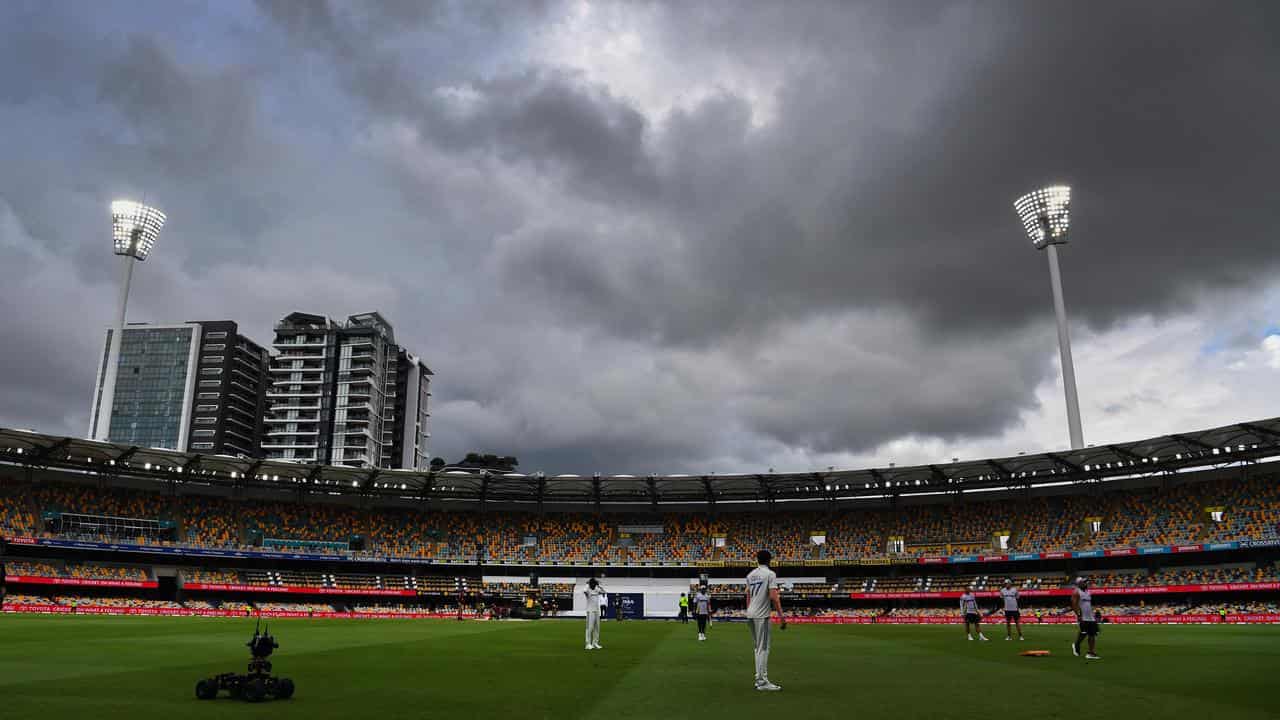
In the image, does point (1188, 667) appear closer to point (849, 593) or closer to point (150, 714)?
point (150, 714)

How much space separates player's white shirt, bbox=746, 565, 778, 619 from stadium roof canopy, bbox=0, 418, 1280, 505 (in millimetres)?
52339

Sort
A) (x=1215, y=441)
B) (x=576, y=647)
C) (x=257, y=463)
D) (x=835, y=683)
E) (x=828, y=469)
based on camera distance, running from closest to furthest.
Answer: (x=835, y=683) → (x=576, y=647) → (x=1215, y=441) → (x=257, y=463) → (x=828, y=469)

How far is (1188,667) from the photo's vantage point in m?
15.2

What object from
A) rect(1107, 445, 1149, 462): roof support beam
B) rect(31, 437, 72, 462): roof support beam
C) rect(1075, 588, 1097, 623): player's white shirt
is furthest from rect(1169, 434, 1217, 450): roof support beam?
rect(31, 437, 72, 462): roof support beam

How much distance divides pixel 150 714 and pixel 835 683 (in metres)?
9.18

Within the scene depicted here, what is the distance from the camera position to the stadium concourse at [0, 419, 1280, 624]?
176 feet

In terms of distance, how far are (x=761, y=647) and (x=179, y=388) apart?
16668 centimetres

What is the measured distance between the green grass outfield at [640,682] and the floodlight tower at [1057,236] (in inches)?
1674

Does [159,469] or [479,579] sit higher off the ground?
[159,469]

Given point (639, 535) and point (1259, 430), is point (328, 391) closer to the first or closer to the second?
point (639, 535)

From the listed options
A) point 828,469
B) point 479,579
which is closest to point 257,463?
point 479,579

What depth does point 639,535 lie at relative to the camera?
7338cm

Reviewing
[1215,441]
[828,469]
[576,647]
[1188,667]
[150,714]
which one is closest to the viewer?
[150,714]

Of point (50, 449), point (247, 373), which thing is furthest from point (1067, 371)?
point (247, 373)
